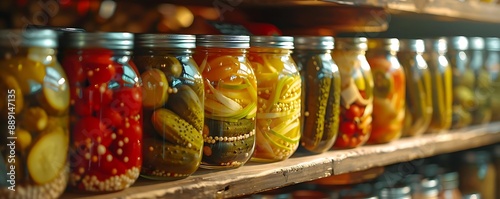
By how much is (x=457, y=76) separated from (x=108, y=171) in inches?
38.4

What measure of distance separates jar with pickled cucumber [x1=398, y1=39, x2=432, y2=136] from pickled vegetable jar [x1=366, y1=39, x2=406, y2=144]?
0.07 metres

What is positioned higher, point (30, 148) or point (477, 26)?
point (477, 26)

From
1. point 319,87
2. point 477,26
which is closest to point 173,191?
point 319,87

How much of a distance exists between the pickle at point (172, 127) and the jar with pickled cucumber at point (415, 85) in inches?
25.2

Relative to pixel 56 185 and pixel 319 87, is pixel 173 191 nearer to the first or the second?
pixel 56 185

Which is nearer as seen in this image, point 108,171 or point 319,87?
point 108,171

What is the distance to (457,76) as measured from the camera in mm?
1466

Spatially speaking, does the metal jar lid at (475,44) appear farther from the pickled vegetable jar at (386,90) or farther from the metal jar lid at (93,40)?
the metal jar lid at (93,40)

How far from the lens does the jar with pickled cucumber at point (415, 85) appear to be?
1.33 meters

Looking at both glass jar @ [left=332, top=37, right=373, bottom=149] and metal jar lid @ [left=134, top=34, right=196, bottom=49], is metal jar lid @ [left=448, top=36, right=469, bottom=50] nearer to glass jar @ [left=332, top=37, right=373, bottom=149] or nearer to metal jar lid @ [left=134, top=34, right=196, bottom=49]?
glass jar @ [left=332, top=37, right=373, bottom=149]

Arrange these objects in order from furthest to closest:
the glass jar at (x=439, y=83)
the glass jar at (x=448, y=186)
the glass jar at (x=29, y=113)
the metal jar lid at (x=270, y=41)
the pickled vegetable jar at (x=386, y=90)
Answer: the glass jar at (x=448, y=186) → the glass jar at (x=439, y=83) → the pickled vegetable jar at (x=386, y=90) → the metal jar lid at (x=270, y=41) → the glass jar at (x=29, y=113)

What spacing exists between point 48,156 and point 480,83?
45.4 inches

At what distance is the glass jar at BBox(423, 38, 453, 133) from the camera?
1.37 metres

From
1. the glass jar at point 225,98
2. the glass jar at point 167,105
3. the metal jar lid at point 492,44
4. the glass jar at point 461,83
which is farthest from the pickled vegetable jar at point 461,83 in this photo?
the glass jar at point 167,105
